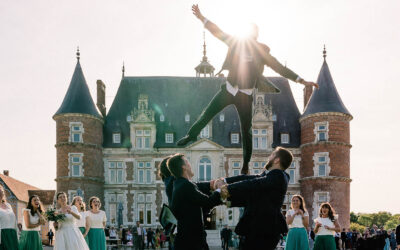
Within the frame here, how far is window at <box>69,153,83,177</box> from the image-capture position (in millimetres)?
35219

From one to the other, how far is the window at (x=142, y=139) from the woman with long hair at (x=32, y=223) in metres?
26.3

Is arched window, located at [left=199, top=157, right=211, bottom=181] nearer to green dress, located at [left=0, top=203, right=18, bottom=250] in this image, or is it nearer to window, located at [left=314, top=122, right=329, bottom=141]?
window, located at [left=314, top=122, right=329, bottom=141]

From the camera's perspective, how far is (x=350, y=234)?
2777cm

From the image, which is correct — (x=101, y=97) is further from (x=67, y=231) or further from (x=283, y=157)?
(x=283, y=157)

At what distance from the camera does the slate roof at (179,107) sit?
124 ft

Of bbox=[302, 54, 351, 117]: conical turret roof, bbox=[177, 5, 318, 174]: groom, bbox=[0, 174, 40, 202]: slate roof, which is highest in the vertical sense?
bbox=[302, 54, 351, 117]: conical turret roof

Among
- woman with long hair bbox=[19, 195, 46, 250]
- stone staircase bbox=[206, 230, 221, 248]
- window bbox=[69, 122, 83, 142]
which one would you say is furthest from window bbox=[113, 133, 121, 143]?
woman with long hair bbox=[19, 195, 46, 250]

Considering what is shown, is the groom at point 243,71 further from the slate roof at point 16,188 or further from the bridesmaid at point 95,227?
the slate roof at point 16,188

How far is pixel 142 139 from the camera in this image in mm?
37438

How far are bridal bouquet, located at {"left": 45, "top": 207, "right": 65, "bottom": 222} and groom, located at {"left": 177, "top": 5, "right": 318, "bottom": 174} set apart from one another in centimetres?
439

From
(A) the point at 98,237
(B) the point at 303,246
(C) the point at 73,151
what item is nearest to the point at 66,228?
(A) the point at 98,237

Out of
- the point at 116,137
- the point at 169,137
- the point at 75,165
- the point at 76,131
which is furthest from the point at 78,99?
the point at 169,137

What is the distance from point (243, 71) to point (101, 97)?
33.0 meters

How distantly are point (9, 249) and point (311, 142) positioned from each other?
28402mm
